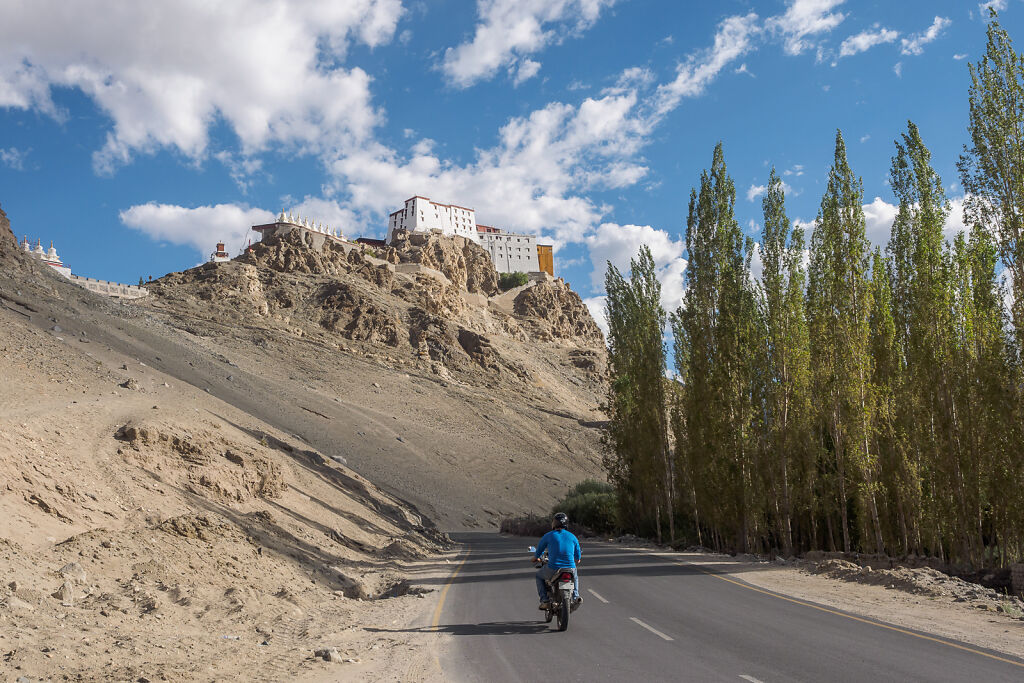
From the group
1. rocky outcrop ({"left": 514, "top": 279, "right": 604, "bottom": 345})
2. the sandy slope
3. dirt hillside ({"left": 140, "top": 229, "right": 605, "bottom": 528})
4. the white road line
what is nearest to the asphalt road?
the white road line

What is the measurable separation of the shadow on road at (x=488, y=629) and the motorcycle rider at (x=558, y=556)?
0.36 m

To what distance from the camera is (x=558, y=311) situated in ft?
391

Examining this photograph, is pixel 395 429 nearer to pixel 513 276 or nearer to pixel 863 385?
pixel 863 385

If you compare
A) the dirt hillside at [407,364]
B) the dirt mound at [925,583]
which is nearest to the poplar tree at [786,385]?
the dirt mound at [925,583]

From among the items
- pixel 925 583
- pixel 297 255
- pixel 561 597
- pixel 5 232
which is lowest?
pixel 925 583

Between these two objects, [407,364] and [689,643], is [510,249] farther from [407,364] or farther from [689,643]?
[689,643]

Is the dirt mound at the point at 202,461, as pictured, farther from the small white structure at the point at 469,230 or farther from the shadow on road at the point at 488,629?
the small white structure at the point at 469,230

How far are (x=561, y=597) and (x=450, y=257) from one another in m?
106

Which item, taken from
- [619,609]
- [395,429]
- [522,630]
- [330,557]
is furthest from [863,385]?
[395,429]

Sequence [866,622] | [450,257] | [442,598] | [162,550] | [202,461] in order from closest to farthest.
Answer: [866,622], [162,550], [442,598], [202,461], [450,257]

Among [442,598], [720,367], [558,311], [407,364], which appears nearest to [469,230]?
[558,311]

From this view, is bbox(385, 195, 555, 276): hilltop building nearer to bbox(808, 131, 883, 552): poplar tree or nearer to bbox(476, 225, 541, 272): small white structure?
bbox(476, 225, 541, 272): small white structure

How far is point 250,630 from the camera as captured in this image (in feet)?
33.8

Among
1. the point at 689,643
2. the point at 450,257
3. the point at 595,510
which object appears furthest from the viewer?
the point at 450,257
